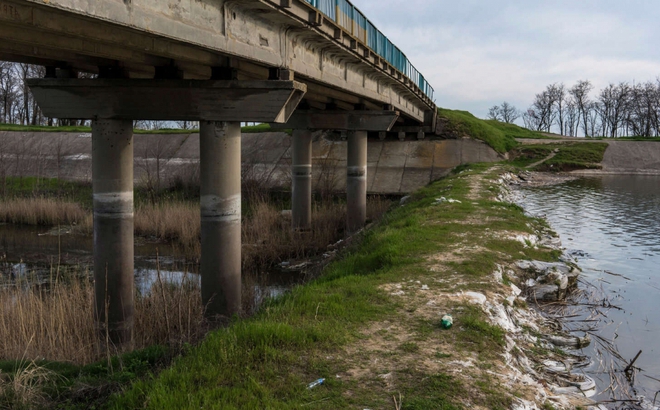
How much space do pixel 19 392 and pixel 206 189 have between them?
215 inches

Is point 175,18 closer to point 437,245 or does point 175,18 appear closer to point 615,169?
point 437,245

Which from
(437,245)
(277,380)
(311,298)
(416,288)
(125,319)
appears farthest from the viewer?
(437,245)

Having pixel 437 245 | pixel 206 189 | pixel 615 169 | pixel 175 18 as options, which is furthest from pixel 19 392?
pixel 615 169

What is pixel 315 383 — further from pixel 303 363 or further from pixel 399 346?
pixel 399 346

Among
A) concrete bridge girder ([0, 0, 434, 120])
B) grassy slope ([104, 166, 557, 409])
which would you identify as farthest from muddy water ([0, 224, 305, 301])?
concrete bridge girder ([0, 0, 434, 120])

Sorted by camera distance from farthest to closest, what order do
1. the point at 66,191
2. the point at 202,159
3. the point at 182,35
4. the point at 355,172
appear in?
the point at 66,191, the point at 355,172, the point at 202,159, the point at 182,35

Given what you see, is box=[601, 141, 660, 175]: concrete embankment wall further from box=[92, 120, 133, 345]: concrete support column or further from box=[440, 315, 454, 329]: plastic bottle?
box=[440, 315, 454, 329]: plastic bottle

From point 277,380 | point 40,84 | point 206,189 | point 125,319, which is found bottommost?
point 125,319

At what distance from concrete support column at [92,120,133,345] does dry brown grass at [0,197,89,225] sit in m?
13.9

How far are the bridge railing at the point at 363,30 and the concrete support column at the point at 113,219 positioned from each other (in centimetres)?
441

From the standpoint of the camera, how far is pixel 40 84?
1082 centimetres

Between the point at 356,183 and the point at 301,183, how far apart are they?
207 centimetres

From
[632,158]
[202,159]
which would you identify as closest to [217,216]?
[202,159]

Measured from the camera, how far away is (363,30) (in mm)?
15727
